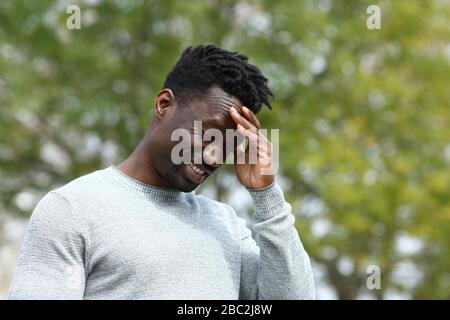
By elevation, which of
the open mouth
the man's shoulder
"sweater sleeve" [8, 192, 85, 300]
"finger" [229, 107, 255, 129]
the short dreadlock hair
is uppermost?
the short dreadlock hair

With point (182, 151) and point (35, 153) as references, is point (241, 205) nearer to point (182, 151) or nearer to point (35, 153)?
point (35, 153)

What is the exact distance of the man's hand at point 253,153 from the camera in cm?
262

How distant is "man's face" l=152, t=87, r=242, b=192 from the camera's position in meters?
2.61

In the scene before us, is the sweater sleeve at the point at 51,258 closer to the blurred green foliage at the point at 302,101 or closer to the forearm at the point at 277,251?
the forearm at the point at 277,251

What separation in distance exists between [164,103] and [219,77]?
0.19 meters

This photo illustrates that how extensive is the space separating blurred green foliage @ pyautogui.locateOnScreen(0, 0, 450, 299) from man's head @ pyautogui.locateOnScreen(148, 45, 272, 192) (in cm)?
928

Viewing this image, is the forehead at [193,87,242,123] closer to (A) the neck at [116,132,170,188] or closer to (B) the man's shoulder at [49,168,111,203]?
(A) the neck at [116,132,170,188]

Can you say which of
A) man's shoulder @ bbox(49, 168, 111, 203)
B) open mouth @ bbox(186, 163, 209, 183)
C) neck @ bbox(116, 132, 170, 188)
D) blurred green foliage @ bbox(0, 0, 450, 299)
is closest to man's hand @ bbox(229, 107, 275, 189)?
open mouth @ bbox(186, 163, 209, 183)

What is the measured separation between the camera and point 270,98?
115 inches

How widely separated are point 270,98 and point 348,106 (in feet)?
35.3

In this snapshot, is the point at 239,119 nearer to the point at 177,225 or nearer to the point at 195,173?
the point at 195,173

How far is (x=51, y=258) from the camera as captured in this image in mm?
2357

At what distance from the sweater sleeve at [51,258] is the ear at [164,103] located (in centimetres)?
46
